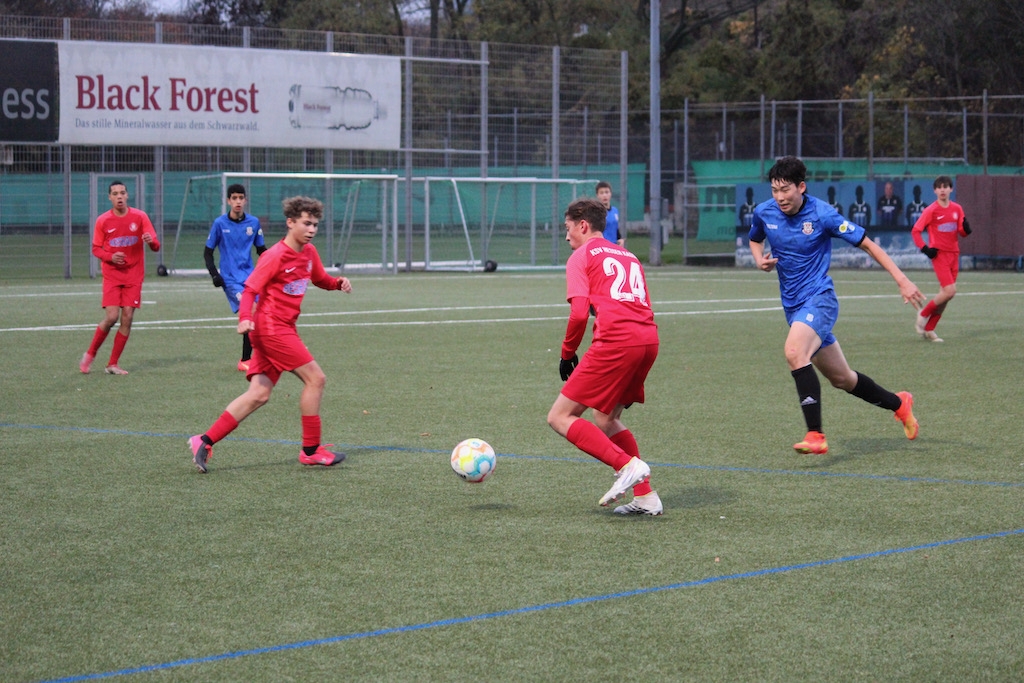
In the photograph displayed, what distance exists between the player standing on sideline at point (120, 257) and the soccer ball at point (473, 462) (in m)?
6.94

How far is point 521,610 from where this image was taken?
491 cm

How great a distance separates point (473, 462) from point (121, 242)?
7434 millimetres

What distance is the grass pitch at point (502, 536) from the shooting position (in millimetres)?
4449

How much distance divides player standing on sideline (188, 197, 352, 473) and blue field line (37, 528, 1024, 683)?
321cm

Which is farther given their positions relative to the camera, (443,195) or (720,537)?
(443,195)

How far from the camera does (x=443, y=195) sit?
33.6 metres

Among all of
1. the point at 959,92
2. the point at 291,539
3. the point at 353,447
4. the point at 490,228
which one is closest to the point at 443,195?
the point at 490,228

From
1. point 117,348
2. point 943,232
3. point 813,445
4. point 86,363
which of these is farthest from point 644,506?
point 943,232

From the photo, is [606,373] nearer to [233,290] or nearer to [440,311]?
[233,290]

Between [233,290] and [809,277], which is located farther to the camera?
[233,290]

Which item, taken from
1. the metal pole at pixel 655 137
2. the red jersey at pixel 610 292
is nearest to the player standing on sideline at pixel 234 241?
the red jersey at pixel 610 292

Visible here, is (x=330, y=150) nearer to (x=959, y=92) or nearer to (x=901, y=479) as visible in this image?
(x=959, y=92)

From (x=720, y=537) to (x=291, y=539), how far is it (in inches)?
79.8

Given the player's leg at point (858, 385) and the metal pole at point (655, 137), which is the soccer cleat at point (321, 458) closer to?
the player's leg at point (858, 385)
